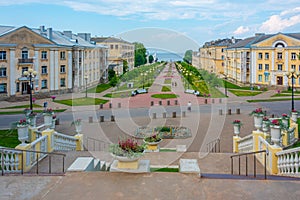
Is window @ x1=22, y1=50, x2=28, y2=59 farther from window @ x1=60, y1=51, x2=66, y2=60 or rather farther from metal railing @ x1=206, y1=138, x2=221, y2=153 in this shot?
metal railing @ x1=206, y1=138, x2=221, y2=153

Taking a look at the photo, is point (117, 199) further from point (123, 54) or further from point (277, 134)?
point (123, 54)

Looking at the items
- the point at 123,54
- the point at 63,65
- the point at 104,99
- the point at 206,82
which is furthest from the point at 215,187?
the point at 123,54

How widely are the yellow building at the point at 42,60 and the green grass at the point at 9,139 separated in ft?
68.4

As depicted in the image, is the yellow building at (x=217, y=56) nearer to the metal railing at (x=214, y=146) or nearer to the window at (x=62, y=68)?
the window at (x=62, y=68)

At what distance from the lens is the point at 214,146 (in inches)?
733

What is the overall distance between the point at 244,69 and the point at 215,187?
187 ft

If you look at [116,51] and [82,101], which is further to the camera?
[116,51]

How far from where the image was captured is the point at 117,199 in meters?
6.83

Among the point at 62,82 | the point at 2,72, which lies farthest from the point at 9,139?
the point at 62,82

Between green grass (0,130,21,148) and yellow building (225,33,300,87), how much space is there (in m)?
47.4

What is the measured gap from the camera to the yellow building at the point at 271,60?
54.0 meters

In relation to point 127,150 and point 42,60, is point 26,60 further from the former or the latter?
point 127,150

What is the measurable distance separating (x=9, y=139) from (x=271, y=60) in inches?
1953

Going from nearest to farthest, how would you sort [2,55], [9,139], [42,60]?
[9,139] < [2,55] < [42,60]
